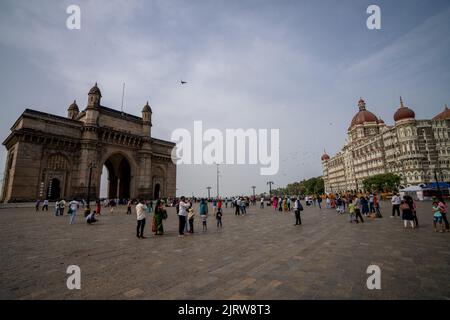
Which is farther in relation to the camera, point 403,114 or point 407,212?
point 403,114

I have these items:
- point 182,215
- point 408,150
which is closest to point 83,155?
point 182,215

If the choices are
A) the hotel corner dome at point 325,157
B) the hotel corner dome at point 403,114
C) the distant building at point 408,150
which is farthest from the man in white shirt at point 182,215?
the hotel corner dome at point 325,157

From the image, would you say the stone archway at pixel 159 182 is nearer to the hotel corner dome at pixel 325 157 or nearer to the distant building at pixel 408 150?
the distant building at pixel 408 150

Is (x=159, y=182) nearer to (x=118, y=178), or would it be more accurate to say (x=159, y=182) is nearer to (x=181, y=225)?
(x=118, y=178)

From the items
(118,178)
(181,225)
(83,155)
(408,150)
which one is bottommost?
(181,225)

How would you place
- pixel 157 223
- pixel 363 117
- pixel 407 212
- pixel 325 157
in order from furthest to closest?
pixel 325 157
pixel 363 117
pixel 407 212
pixel 157 223

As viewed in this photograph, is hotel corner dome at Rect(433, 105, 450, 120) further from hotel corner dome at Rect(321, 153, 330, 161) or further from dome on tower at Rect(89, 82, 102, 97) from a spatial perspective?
dome on tower at Rect(89, 82, 102, 97)

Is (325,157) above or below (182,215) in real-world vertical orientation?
above

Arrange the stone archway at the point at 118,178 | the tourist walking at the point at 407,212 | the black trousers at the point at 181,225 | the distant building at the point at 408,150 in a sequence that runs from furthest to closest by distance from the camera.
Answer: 1. the distant building at the point at 408,150
2. the stone archway at the point at 118,178
3. the tourist walking at the point at 407,212
4. the black trousers at the point at 181,225

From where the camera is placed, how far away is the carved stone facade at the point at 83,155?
1164 inches

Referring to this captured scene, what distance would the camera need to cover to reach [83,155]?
34.6 meters
